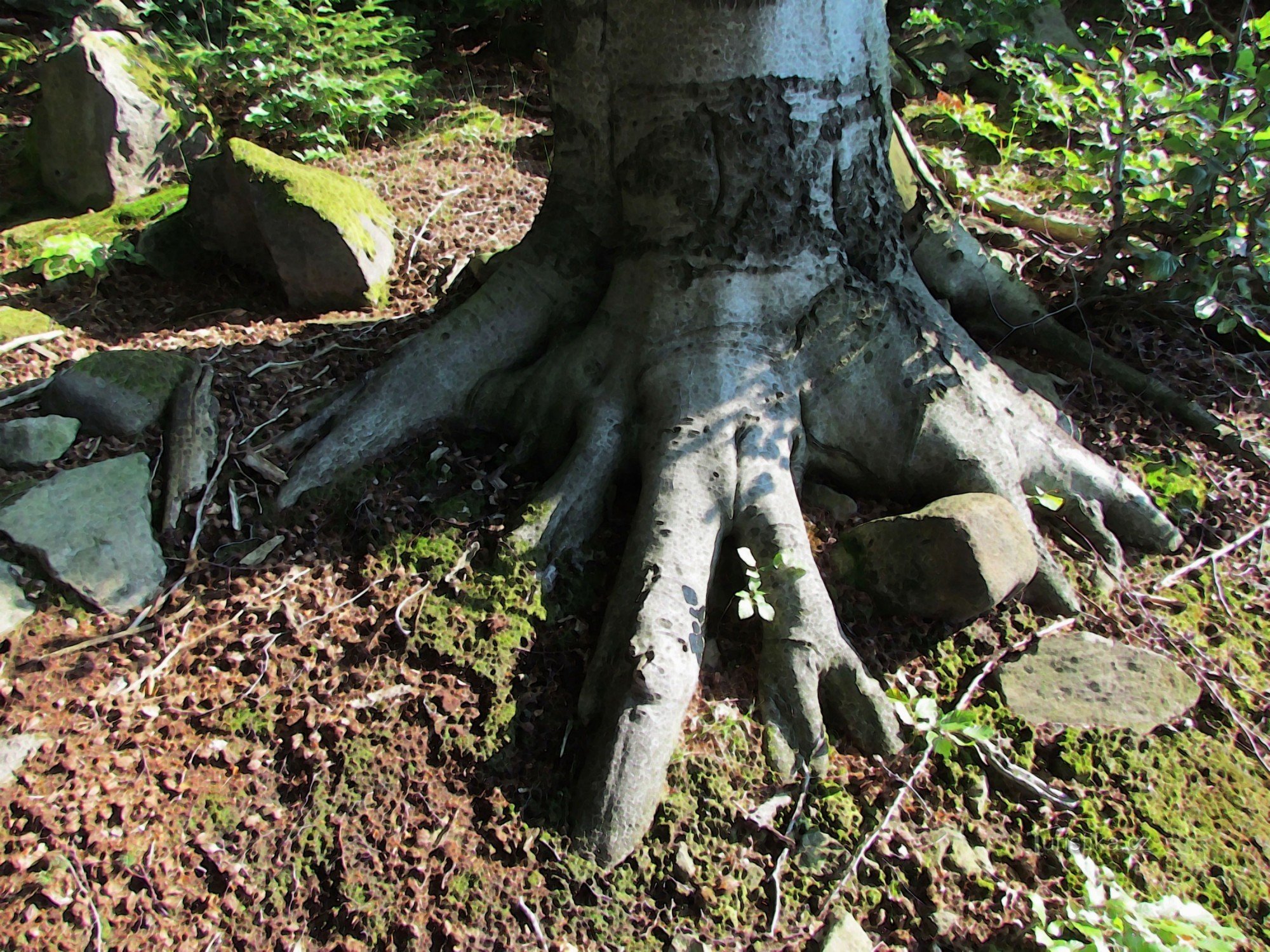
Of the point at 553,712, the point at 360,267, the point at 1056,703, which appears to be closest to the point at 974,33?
the point at 360,267

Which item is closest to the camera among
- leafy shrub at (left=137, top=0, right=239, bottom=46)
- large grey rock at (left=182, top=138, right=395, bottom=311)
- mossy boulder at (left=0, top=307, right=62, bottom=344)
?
mossy boulder at (left=0, top=307, right=62, bottom=344)

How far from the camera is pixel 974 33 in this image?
6297mm

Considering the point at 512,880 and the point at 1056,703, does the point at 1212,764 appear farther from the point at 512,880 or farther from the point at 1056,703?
the point at 512,880

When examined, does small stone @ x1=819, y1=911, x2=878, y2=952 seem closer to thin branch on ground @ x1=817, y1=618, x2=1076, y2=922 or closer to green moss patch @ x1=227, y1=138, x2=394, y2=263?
thin branch on ground @ x1=817, y1=618, x2=1076, y2=922

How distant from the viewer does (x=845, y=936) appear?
193 cm

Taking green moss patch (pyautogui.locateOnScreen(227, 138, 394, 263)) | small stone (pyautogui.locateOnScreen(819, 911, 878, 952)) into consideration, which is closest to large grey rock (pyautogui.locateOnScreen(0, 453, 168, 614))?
green moss patch (pyautogui.locateOnScreen(227, 138, 394, 263))

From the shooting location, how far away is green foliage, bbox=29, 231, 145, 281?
393cm

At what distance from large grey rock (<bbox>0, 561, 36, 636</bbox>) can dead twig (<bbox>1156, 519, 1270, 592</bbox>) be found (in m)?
3.61

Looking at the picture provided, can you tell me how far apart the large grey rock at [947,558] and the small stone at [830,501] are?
24 cm

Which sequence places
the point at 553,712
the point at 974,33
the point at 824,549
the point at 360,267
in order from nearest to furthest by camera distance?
1. the point at 553,712
2. the point at 824,549
3. the point at 360,267
4. the point at 974,33

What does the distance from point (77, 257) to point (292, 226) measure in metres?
1.11

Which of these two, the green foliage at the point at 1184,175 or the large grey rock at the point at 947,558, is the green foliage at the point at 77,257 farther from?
the green foliage at the point at 1184,175

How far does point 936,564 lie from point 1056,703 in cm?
54

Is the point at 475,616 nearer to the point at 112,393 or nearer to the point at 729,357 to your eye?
the point at 729,357
